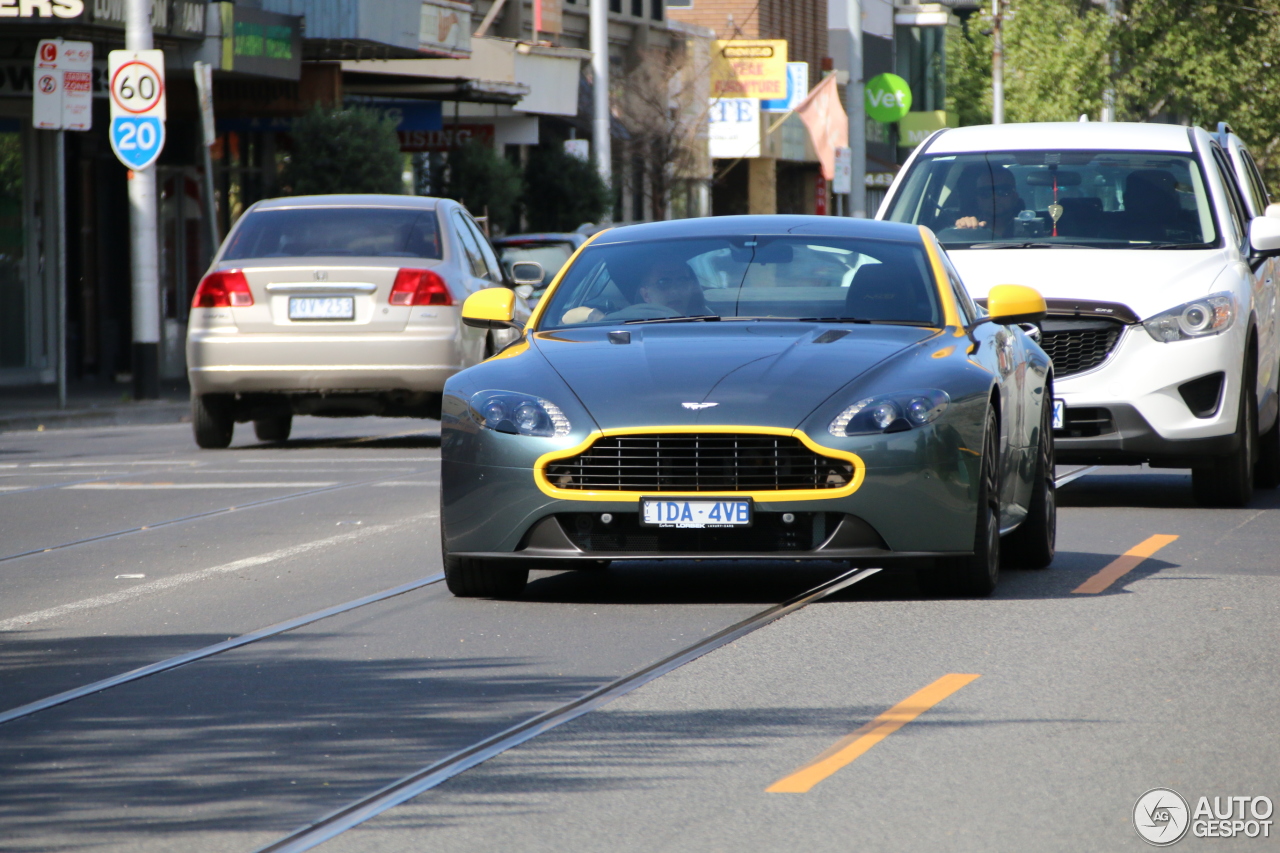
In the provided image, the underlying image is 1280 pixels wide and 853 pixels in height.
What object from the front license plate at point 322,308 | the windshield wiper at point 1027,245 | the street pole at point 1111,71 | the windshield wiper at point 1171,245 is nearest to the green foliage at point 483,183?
the street pole at point 1111,71

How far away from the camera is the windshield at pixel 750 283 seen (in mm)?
9273

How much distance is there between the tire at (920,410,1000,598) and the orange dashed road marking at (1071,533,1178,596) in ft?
1.55

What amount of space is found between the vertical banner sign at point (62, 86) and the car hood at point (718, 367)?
13563 millimetres

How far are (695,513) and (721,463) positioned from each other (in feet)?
0.66

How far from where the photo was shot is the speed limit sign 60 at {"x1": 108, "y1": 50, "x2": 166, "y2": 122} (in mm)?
22609

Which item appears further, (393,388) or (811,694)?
(393,388)

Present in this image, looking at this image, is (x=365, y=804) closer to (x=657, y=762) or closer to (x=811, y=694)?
(x=657, y=762)

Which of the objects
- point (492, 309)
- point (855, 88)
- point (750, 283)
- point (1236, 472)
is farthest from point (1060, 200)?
point (855, 88)

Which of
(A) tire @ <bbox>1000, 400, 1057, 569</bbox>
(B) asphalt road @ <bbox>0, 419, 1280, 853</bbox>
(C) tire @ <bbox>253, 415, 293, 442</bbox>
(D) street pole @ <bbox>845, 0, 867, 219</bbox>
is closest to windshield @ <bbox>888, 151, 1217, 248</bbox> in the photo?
(B) asphalt road @ <bbox>0, 419, 1280, 853</bbox>

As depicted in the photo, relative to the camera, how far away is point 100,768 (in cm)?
570

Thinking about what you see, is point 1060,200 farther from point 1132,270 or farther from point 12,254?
point 12,254

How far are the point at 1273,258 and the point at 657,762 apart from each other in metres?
8.86

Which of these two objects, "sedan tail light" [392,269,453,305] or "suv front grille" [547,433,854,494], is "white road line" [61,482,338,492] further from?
"suv front grille" [547,433,854,494]

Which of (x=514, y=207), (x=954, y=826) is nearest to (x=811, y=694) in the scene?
(x=954, y=826)
